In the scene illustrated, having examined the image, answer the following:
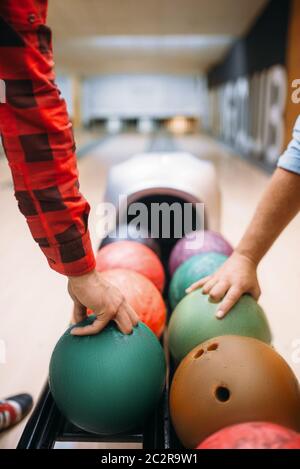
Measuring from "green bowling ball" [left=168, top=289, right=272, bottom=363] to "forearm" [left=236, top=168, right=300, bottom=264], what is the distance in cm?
13

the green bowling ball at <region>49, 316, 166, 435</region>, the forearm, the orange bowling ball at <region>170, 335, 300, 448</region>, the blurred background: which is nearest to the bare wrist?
the forearm

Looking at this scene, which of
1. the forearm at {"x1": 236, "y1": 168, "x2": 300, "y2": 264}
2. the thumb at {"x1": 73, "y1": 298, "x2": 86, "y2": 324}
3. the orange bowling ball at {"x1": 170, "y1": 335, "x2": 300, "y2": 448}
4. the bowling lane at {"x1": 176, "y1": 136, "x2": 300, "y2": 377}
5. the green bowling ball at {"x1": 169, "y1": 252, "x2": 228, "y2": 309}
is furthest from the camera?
the bowling lane at {"x1": 176, "y1": 136, "x2": 300, "y2": 377}

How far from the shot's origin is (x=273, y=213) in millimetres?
1118

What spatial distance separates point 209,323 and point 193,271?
0.39 m

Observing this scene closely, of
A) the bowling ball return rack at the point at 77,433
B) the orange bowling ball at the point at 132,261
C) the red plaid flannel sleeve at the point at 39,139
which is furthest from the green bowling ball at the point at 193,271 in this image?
the red plaid flannel sleeve at the point at 39,139

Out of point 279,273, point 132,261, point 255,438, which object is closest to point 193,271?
point 132,261

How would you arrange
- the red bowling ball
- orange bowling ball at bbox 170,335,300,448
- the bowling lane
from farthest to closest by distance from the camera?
the bowling lane, orange bowling ball at bbox 170,335,300,448, the red bowling ball

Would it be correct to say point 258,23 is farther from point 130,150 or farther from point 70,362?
point 70,362

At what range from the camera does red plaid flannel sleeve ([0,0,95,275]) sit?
65cm

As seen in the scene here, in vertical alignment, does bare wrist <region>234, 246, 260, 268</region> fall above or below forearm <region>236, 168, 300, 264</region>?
below

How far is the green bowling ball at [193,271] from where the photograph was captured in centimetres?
153

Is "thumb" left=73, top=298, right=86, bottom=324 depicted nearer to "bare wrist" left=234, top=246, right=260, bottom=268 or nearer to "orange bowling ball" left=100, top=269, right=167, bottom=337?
"orange bowling ball" left=100, top=269, right=167, bottom=337

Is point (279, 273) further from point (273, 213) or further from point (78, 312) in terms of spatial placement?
point (78, 312)

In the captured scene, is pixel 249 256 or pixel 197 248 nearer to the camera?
pixel 249 256
